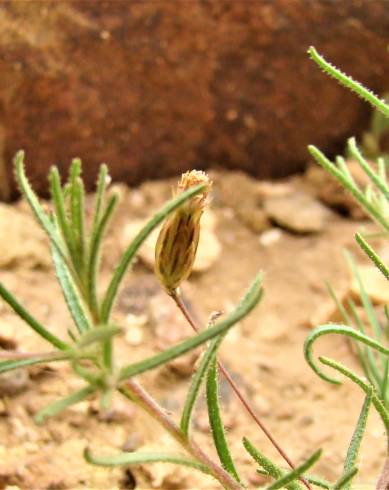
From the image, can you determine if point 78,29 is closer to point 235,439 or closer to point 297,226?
point 297,226

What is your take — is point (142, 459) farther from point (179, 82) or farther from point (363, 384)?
point (179, 82)

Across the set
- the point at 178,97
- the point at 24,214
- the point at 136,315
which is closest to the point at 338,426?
the point at 136,315

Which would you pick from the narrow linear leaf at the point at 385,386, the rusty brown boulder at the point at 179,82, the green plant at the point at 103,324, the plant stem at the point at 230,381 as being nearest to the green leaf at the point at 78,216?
the green plant at the point at 103,324

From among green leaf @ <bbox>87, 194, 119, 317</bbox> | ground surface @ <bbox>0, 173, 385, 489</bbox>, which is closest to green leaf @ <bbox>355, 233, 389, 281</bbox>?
green leaf @ <bbox>87, 194, 119, 317</bbox>

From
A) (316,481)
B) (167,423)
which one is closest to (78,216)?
(167,423)

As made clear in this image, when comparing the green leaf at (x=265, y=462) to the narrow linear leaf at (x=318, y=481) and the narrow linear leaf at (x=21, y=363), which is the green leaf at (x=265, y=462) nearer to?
the narrow linear leaf at (x=318, y=481)

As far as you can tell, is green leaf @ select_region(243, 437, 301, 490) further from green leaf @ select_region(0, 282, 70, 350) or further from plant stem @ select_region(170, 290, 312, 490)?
green leaf @ select_region(0, 282, 70, 350)
